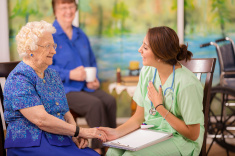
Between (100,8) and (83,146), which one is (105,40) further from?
(83,146)

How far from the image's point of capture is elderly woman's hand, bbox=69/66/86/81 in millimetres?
3010

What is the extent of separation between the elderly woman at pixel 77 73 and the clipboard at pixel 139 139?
4.12 feet

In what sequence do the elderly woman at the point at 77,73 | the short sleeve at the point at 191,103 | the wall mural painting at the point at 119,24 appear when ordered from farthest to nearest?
the wall mural painting at the point at 119,24 → the elderly woman at the point at 77,73 → the short sleeve at the point at 191,103

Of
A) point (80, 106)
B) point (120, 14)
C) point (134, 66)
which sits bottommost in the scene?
point (80, 106)

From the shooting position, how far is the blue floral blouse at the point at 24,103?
1540 mm

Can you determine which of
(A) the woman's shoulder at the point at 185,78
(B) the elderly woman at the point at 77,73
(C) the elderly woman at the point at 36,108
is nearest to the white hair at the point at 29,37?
(C) the elderly woman at the point at 36,108

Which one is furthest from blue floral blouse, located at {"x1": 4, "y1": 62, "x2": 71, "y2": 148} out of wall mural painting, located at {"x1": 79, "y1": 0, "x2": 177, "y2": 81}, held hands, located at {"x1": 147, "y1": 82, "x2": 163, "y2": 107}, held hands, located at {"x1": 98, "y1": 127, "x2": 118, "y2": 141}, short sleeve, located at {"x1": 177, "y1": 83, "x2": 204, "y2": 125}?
wall mural painting, located at {"x1": 79, "y1": 0, "x2": 177, "y2": 81}

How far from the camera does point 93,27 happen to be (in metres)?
4.16

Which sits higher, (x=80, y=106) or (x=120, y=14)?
(x=120, y=14)

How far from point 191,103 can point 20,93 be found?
2.61 feet

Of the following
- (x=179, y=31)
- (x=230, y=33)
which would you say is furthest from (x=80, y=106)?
(x=230, y=33)

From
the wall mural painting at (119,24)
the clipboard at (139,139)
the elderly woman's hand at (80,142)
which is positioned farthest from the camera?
the wall mural painting at (119,24)

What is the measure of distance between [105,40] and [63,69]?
125 cm

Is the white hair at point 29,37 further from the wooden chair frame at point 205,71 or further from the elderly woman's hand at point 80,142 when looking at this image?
the wooden chair frame at point 205,71
